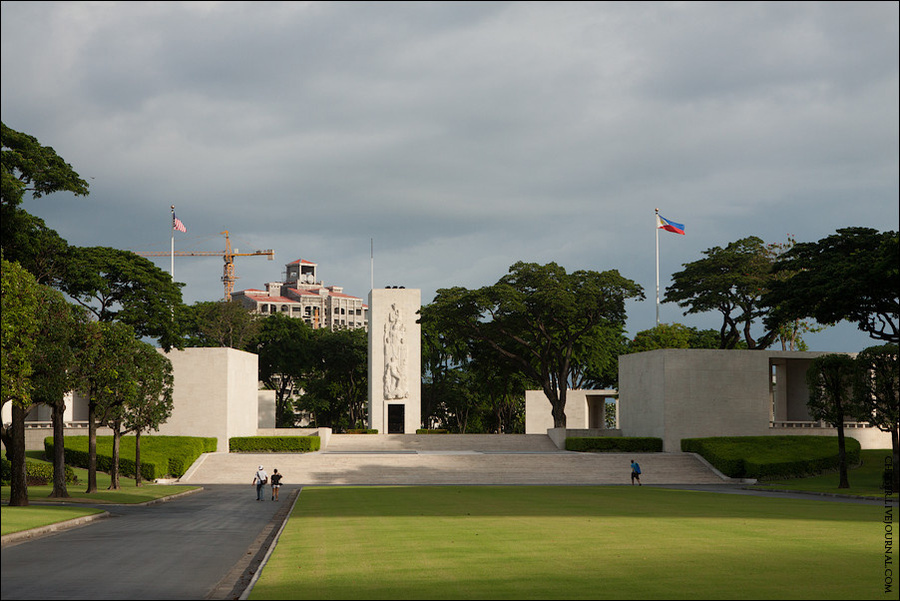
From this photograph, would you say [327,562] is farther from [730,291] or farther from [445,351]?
[445,351]

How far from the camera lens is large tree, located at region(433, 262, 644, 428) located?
62156mm

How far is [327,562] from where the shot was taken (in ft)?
50.5

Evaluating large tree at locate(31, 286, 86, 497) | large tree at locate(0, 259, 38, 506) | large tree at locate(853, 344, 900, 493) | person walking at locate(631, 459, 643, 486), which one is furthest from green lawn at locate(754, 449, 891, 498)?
large tree at locate(0, 259, 38, 506)

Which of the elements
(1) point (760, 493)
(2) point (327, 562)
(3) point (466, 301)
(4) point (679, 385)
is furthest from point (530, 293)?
(2) point (327, 562)

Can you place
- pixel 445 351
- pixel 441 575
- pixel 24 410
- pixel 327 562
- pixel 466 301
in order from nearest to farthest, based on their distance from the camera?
pixel 441 575
pixel 327 562
pixel 24 410
pixel 466 301
pixel 445 351

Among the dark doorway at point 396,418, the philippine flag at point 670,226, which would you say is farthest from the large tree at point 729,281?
the dark doorway at point 396,418

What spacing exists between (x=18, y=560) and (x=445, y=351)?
7237 cm

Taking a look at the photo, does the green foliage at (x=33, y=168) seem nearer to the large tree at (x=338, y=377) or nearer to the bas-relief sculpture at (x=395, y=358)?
the bas-relief sculpture at (x=395, y=358)

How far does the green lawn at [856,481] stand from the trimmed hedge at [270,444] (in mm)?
26662

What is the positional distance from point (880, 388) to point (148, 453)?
3630 cm

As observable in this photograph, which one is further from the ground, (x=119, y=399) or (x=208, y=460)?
(x=119, y=399)

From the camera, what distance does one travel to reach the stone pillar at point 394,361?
247ft

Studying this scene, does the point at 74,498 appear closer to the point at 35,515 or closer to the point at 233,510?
the point at 233,510

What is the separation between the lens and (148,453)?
159ft
